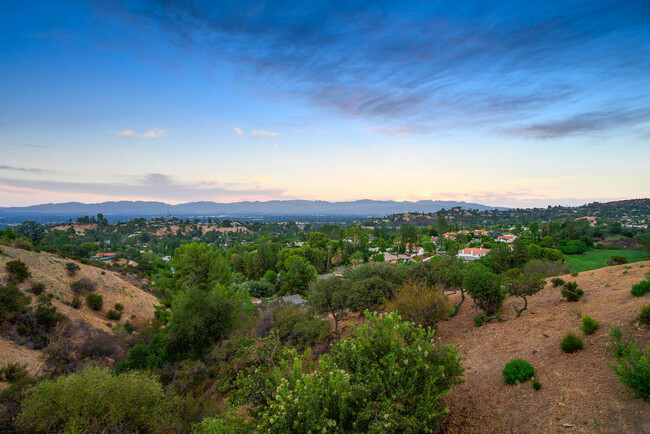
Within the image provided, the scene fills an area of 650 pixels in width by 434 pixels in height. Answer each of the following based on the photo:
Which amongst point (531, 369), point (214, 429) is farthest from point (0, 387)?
point (531, 369)

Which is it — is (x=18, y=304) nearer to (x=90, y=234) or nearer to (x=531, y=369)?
(x=531, y=369)

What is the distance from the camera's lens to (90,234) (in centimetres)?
10900

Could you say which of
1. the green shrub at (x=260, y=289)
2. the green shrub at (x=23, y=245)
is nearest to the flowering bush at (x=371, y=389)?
the green shrub at (x=23, y=245)

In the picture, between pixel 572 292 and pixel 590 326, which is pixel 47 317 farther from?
pixel 572 292

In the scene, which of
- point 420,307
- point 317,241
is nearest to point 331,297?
point 420,307

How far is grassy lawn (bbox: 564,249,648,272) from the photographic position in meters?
34.9

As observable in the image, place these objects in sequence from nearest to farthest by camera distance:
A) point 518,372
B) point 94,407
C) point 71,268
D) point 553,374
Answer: point 94,407
point 553,374
point 518,372
point 71,268

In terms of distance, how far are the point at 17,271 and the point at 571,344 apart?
1217 inches

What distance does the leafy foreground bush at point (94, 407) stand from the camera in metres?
7.07

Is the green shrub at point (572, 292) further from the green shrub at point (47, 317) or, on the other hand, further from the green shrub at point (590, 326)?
the green shrub at point (47, 317)

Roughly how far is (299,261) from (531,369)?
1221 inches

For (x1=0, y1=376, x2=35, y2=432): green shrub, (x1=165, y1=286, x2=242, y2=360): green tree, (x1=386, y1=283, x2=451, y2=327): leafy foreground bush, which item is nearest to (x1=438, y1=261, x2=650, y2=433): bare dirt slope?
(x1=386, y1=283, x2=451, y2=327): leafy foreground bush

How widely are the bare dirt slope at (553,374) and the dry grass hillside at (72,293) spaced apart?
19473 mm

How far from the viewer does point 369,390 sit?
5.77 meters
